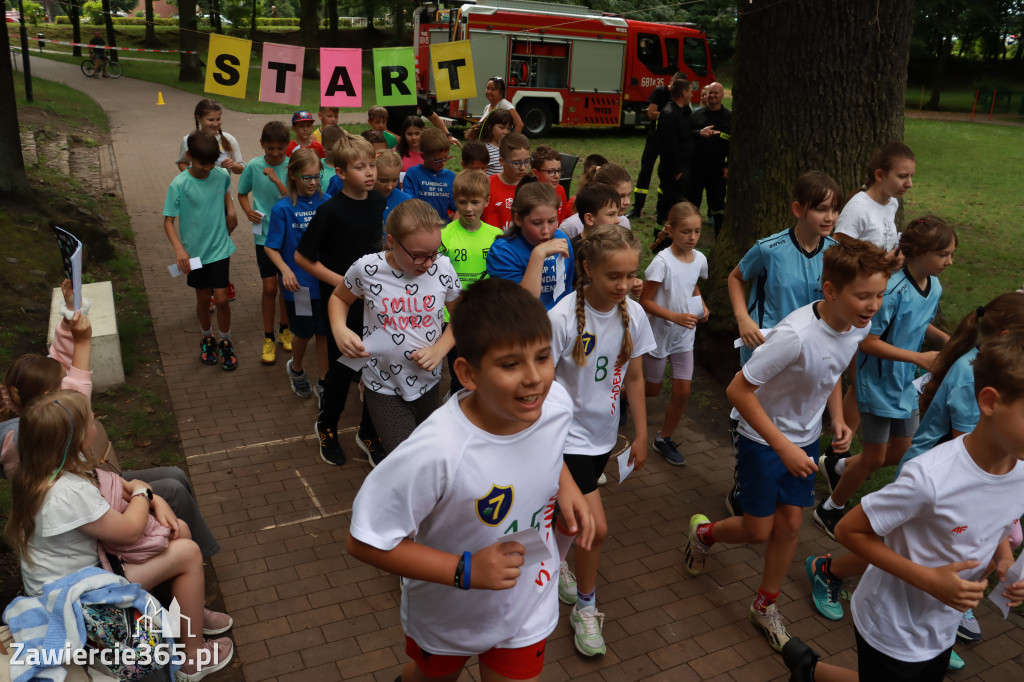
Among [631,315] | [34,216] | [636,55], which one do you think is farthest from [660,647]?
[636,55]

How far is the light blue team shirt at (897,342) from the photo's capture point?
4438mm

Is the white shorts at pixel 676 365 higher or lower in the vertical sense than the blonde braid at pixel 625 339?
lower

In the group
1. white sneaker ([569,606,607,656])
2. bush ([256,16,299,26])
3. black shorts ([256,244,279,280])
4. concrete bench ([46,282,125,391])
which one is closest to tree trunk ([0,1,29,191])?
concrete bench ([46,282,125,391])

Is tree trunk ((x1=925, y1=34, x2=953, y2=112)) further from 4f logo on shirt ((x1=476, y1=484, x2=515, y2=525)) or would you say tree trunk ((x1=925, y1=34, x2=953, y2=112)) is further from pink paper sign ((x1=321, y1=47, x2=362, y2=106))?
4f logo on shirt ((x1=476, y1=484, x2=515, y2=525))

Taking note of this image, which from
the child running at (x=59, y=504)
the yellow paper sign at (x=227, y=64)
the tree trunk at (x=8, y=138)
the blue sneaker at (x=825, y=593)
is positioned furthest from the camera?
the tree trunk at (x=8, y=138)

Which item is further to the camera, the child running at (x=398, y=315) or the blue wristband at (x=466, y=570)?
the child running at (x=398, y=315)

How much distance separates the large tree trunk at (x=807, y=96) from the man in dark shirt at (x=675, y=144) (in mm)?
3805

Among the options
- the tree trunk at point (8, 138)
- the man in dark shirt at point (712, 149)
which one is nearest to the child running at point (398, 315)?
the man in dark shirt at point (712, 149)

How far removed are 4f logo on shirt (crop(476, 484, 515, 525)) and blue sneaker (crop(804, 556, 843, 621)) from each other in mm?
2476

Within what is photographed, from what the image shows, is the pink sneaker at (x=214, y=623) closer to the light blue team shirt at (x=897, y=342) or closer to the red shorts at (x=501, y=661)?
the red shorts at (x=501, y=661)

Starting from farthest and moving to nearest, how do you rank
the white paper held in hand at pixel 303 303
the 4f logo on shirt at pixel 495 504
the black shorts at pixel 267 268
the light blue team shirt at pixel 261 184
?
1. the light blue team shirt at pixel 261 184
2. the black shorts at pixel 267 268
3. the white paper held in hand at pixel 303 303
4. the 4f logo on shirt at pixel 495 504

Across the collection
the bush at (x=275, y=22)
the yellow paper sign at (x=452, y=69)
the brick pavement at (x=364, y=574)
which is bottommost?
the brick pavement at (x=364, y=574)

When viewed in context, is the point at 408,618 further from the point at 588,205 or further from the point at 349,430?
the point at 349,430

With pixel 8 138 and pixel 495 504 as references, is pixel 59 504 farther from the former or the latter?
pixel 8 138
